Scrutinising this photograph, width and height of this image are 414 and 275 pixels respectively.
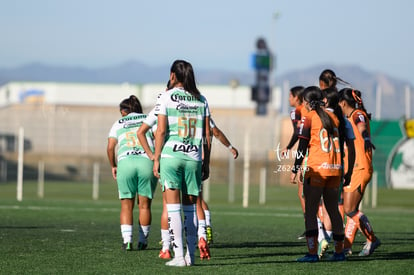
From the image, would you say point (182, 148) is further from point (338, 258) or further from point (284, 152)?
point (284, 152)

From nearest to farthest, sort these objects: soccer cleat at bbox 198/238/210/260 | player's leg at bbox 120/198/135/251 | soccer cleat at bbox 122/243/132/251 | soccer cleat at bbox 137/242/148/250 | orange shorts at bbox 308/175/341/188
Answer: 1. orange shorts at bbox 308/175/341/188
2. soccer cleat at bbox 198/238/210/260
3. soccer cleat at bbox 122/243/132/251
4. player's leg at bbox 120/198/135/251
5. soccer cleat at bbox 137/242/148/250

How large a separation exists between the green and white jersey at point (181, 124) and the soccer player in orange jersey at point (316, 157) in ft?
4.15

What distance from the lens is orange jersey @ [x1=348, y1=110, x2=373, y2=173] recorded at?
12727 millimetres

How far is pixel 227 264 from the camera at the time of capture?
1113 centimetres

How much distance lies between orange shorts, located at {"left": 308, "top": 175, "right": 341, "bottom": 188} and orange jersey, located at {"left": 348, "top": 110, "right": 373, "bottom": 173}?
4.72 feet

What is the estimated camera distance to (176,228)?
10.8 meters

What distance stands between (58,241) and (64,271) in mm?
3643

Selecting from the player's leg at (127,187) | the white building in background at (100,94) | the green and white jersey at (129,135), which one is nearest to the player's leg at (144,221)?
the player's leg at (127,187)

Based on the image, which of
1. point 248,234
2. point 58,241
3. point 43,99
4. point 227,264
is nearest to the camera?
point 227,264

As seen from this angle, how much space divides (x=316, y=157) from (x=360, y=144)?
175 centimetres

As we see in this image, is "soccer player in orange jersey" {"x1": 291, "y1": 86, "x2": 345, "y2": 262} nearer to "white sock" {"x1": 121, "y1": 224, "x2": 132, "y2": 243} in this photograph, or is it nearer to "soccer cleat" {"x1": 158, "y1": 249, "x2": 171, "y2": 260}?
"soccer cleat" {"x1": 158, "y1": 249, "x2": 171, "y2": 260}

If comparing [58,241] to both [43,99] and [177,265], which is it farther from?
[43,99]

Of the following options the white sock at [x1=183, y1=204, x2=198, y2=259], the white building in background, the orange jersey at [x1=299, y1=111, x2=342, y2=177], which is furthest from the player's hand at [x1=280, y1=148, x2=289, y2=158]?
the white building in background

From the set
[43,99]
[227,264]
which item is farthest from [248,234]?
[43,99]
